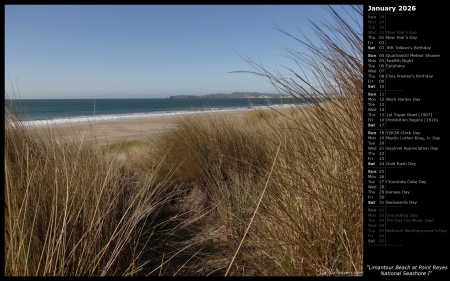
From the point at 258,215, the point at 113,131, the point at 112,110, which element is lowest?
the point at 258,215

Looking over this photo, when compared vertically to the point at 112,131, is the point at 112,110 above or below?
above

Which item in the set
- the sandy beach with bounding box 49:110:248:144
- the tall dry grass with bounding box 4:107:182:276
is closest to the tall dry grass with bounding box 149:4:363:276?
the tall dry grass with bounding box 4:107:182:276

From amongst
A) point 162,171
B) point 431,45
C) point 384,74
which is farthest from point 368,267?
point 162,171

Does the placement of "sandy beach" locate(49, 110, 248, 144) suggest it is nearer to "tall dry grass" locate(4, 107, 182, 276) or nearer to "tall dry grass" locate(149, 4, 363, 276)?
"tall dry grass" locate(4, 107, 182, 276)

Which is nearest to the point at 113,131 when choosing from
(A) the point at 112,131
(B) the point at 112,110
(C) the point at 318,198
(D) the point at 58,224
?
(A) the point at 112,131

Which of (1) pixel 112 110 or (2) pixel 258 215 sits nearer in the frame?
(2) pixel 258 215

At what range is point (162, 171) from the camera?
3.01 meters

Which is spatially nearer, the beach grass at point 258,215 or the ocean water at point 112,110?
the beach grass at point 258,215

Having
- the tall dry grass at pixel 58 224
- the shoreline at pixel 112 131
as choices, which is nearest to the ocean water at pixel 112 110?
the shoreline at pixel 112 131

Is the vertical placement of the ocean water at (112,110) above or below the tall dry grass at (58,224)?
above

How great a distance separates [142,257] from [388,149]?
1.62 m

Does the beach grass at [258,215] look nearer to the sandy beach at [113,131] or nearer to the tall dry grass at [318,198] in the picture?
the tall dry grass at [318,198]

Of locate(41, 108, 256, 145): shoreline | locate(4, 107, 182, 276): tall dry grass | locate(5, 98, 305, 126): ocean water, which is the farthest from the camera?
locate(41, 108, 256, 145): shoreline

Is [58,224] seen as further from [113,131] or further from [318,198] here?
[113,131]
